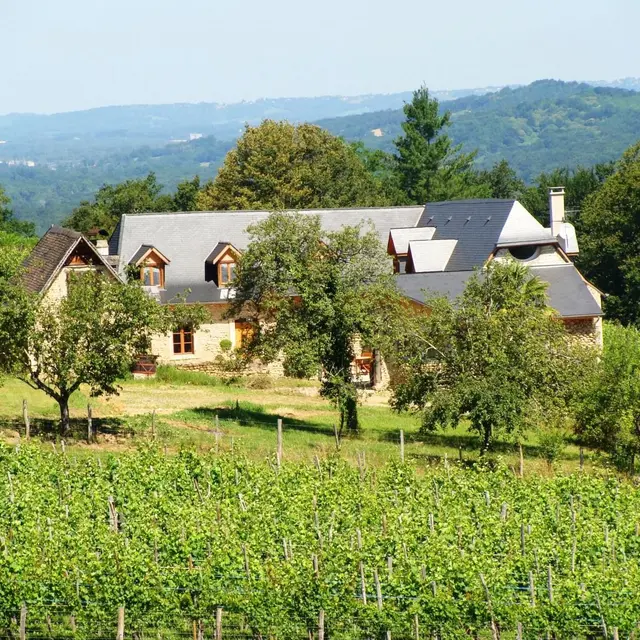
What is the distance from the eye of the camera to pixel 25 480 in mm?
25578

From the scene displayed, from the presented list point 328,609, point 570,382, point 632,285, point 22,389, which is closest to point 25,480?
point 328,609

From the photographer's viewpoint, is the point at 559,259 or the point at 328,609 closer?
the point at 328,609

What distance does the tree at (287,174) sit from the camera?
73.4 meters

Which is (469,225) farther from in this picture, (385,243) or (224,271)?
(224,271)

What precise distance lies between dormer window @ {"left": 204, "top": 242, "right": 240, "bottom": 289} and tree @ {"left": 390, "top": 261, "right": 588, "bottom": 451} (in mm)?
17522

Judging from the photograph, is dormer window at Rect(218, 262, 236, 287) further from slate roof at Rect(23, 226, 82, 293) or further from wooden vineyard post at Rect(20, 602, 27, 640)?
wooden vineyard post at Rect(20, 602, 27, 640)

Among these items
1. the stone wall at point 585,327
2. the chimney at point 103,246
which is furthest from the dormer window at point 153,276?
the stone wall at point 585,327

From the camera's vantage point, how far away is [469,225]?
54.9 meters

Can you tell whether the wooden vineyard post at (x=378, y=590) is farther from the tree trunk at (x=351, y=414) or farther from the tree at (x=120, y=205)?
the tree at (x=120, y=205)

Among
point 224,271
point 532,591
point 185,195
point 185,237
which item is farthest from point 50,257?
point 185,195

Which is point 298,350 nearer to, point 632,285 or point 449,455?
point 449,455

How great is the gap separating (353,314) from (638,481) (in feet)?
31.5

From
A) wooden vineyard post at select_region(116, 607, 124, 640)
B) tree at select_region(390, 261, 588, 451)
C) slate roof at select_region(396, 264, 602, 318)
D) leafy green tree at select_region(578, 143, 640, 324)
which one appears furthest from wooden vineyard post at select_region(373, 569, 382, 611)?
leafy green tree at select_region(578, 143, 640, 324)

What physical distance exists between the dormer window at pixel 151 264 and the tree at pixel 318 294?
13.4m
